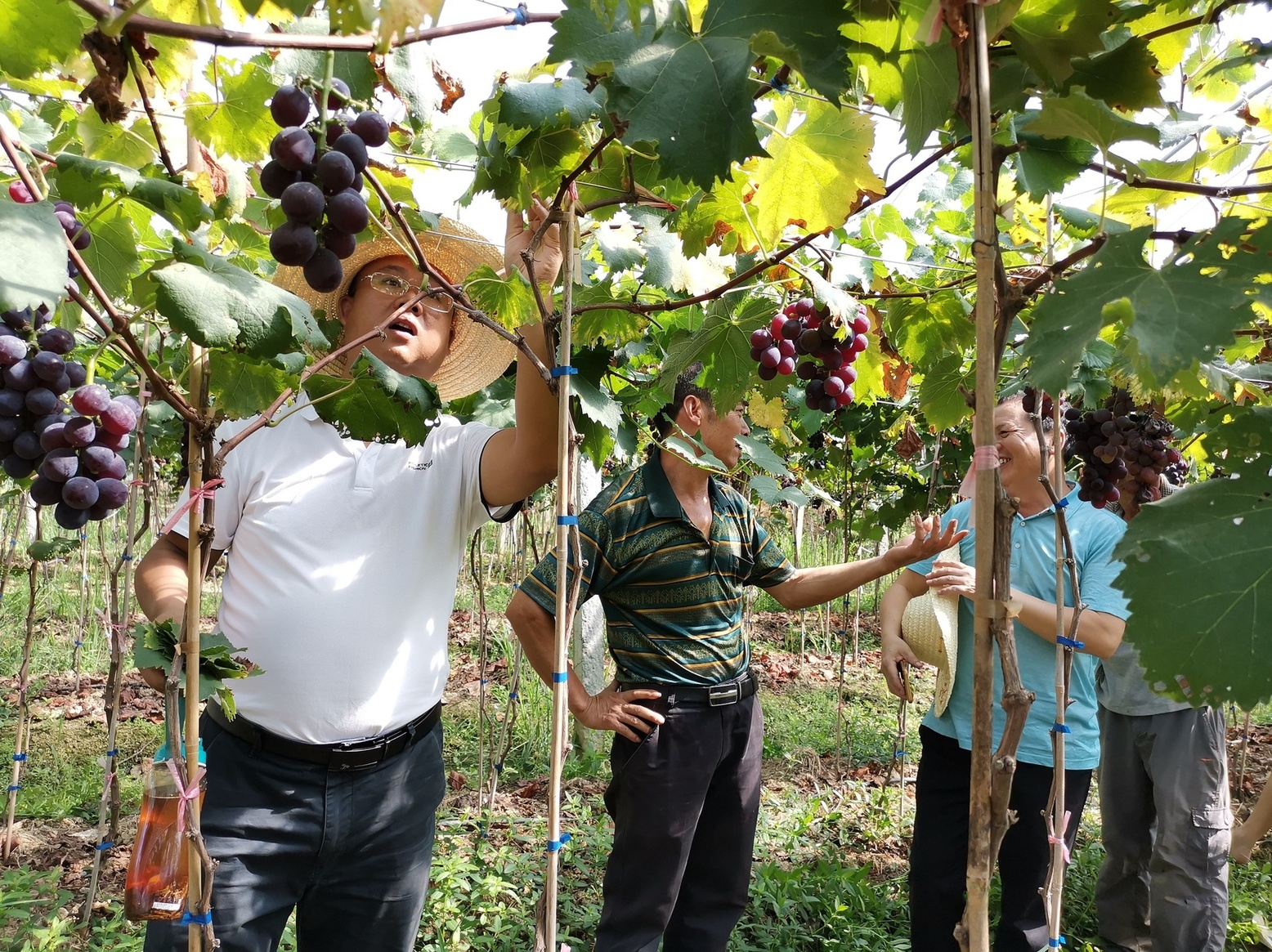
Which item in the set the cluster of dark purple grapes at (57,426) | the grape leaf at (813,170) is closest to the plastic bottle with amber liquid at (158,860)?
the cluster of dark purple grapes at (57,426)

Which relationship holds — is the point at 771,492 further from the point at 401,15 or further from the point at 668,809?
the point at 401,15

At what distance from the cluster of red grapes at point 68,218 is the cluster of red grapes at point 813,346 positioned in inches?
49.9

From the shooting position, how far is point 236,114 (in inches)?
47.9

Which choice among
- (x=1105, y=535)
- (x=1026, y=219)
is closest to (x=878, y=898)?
(x=1105, y=535)

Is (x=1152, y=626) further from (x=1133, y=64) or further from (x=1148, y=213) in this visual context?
(x=1148, y=213)

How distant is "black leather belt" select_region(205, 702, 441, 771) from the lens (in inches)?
71.9

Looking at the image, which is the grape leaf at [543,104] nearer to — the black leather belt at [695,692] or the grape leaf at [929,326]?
the grape leaf at [929,326]

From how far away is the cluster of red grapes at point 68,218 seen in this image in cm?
97

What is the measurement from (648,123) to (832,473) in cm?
683

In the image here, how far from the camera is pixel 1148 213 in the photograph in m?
1.31

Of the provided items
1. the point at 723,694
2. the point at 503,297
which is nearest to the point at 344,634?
the point at 503,297

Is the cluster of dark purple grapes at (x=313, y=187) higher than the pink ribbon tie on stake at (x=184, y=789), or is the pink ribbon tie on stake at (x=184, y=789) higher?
the cluster of dark purple grapes at (x=313, y=187)

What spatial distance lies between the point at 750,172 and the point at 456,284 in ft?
2.82

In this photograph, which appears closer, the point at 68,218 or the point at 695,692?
the point at 68,218
